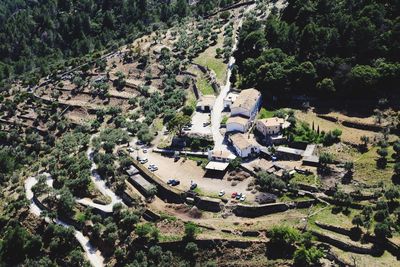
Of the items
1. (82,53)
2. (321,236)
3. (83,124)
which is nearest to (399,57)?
(321,236)

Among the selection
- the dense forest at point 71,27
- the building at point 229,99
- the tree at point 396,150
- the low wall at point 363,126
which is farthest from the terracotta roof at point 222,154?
the dense forest at point 71,27

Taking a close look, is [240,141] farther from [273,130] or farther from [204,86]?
[204,86]

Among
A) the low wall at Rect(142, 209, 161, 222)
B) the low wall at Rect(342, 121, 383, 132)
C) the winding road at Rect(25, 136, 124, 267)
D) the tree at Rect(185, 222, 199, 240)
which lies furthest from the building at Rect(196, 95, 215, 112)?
the tree at Rect(185, 222, 199, 240)

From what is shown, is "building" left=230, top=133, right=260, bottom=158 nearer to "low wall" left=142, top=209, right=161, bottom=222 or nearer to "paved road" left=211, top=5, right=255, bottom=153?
"paved road" left=211, top=5, right=255, bottom=153

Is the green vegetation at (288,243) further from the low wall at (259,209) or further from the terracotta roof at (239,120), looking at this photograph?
the terracotta roof at (239,120)

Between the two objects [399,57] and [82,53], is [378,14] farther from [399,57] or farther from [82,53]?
[82,53]

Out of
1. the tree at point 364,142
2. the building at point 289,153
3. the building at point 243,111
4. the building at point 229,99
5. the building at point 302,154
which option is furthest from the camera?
the building at point 229,99

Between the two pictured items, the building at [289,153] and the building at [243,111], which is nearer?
the building at [289,153]
